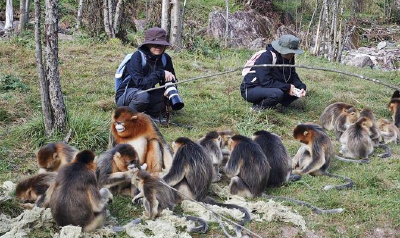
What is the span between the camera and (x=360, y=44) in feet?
86.5

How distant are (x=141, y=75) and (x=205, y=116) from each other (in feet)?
5.85

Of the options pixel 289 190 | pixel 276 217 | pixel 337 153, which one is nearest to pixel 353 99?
pixel 337 153

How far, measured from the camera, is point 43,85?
6938 millimetres

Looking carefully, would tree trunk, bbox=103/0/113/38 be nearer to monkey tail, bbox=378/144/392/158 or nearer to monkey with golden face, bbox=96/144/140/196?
monkey tail, bbox=378/144/392/158

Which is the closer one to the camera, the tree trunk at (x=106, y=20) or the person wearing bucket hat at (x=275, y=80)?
the person wearing bucket hat at (x=275, y=80)

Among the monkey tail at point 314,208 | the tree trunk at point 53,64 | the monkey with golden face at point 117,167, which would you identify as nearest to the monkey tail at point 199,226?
the monkey with golden face at point 117,167

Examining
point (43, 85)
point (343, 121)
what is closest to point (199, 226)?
point (43, 85)

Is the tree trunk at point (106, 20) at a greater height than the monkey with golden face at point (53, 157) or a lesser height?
greater

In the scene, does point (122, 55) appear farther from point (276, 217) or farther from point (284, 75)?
point (276, 217)

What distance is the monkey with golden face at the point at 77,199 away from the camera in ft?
14.6

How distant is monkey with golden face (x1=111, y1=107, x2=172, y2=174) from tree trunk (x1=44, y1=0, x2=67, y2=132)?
1.39m

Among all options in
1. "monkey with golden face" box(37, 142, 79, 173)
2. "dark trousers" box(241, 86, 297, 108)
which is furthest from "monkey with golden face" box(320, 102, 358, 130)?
"monkey with golden face" box(37, 142, 79, 173)

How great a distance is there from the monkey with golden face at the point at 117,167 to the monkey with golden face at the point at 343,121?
4.76 meters

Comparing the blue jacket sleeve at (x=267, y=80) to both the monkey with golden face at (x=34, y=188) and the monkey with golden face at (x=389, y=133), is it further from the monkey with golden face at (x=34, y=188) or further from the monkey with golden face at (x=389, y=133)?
the monkey with golden face at (x=34, y=188)
